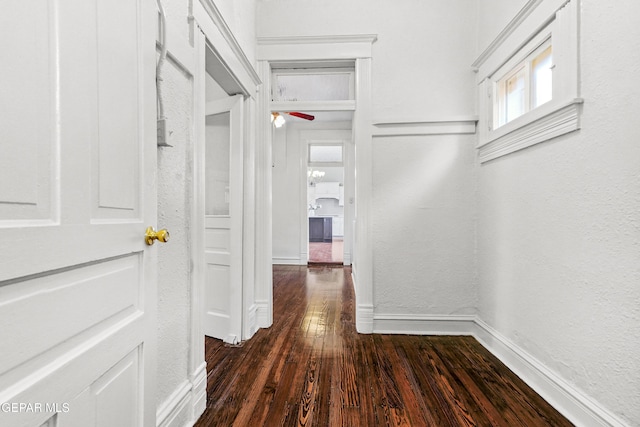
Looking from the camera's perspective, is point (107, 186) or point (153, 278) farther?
point (153, 278)

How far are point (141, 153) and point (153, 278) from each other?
387 millimetres

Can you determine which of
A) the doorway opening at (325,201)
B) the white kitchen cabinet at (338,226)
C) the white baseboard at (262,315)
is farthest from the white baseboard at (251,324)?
the white kitchen cabinet at (338,226)

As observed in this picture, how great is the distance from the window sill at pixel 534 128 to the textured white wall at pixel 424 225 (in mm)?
315

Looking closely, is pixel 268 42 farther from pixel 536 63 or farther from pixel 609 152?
pixel 609 152

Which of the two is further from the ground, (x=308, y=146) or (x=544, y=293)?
(x=308, y=146)

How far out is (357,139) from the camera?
2.63m

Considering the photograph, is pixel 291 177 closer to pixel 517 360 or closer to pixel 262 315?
pixel 262 315

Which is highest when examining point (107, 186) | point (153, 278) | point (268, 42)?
point (268, 42)

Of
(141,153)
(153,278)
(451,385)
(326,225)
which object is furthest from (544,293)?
(326,225)

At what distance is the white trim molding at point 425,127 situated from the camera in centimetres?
255

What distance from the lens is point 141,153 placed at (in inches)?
36.4

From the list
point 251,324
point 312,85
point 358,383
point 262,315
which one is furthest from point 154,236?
point 312,85

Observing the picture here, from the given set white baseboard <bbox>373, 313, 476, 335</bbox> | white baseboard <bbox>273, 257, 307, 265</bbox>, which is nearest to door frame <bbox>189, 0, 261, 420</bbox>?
white baseboard <bbox>373, 313, 476, 335</bbox>

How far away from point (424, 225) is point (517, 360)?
1101mm
